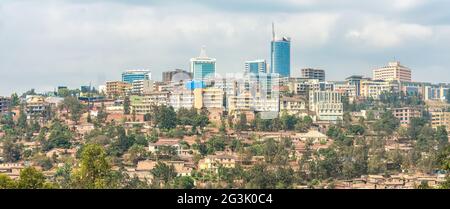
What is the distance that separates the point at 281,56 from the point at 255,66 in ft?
8.96

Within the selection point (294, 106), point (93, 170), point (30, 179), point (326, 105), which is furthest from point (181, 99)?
point (30, 179)

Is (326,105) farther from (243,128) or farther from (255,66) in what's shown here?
(243,128)

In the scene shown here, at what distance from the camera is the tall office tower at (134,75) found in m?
31.7

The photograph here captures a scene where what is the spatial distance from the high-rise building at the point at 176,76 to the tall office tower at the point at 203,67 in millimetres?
681

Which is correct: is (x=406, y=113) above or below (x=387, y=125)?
above

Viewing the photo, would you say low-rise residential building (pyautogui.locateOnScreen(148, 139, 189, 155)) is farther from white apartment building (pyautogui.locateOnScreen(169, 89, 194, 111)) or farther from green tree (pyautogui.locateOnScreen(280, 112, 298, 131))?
white apartment building (pyautogui.locateOnScreen(169, 89, 194, 111))

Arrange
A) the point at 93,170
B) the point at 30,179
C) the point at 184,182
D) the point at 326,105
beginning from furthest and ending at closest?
the point at 326,105, the point at 184,182, the point at 93,170, the point at 30,179

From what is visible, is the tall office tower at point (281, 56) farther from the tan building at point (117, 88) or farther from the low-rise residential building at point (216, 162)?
the low-rise residential building at point (216, 162)

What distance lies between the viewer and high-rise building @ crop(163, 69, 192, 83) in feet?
104

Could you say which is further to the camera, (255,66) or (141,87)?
(255,66)

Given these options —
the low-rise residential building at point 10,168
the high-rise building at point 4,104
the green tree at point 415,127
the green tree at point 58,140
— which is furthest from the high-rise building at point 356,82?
the low-rise residential building at point 10,168

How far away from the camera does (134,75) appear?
31.7 meters
